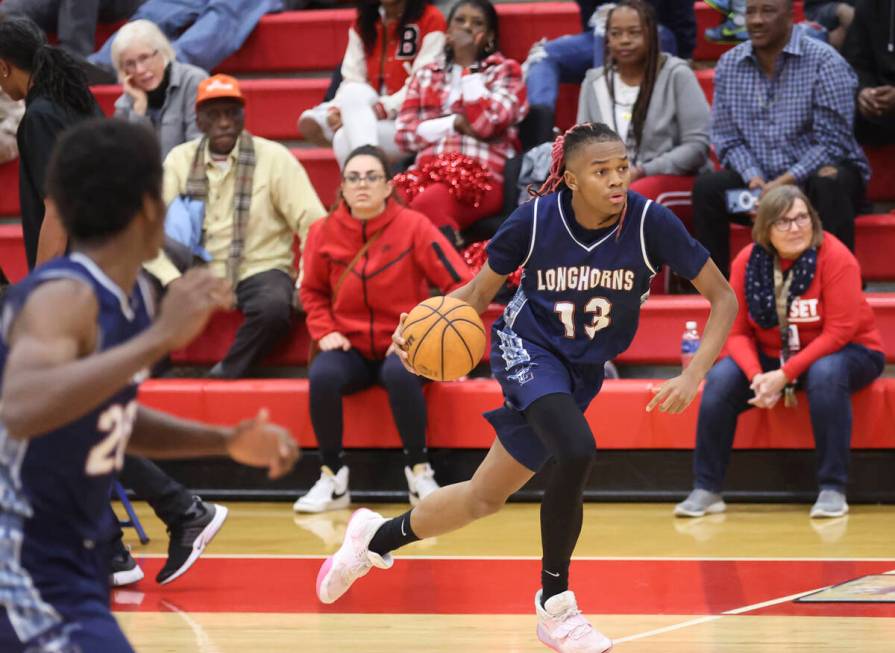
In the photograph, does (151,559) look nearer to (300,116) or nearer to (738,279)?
(738,279)

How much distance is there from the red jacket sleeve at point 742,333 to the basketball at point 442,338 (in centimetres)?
209

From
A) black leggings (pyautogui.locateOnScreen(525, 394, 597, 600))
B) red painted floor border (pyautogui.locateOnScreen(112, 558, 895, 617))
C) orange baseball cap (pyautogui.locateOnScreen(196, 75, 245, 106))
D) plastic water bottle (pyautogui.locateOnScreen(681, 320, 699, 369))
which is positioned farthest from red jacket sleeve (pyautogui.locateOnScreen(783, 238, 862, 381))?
orange baseball cap (pyautogui.locateOnScreen(196, 75, 245, 106))

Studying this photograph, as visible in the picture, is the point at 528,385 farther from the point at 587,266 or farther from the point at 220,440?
the point at 220,440

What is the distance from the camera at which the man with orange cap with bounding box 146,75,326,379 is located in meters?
6.76

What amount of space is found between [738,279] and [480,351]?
2.18 meters

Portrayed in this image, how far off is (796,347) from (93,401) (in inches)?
172

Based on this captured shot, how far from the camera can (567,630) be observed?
3.87m

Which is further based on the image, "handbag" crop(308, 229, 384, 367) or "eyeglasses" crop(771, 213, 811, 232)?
"handbag" crop(308, 229, 384, 367)

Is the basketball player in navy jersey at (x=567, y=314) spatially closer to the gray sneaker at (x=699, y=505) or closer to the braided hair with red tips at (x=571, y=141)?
the braided hair with red tips at (x=571, y=141)

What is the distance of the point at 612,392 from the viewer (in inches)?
244

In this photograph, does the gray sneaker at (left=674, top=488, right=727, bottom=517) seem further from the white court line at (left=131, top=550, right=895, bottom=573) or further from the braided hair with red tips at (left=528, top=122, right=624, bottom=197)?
the braided hair with red tips at (left=528, top=122, right=624, bottom=197)

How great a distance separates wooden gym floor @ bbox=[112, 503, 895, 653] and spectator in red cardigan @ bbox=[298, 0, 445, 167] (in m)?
2.21

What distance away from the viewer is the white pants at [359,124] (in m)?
7.11

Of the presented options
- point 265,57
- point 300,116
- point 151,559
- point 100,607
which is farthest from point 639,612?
point 265,57
